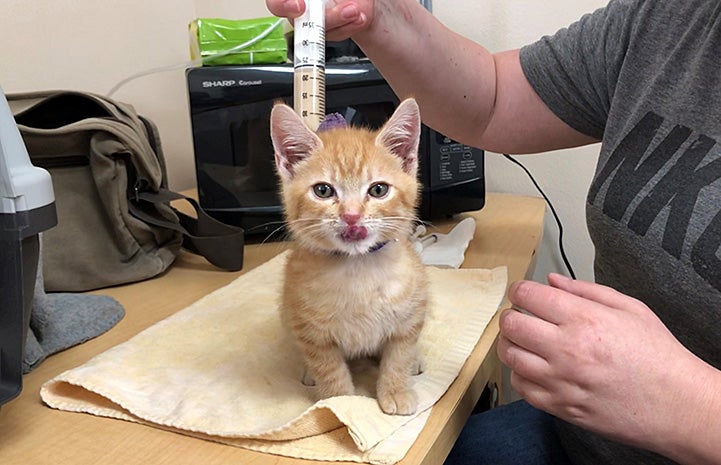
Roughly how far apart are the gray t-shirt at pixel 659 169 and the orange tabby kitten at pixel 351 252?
0.81 feet

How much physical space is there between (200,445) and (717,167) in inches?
23.2

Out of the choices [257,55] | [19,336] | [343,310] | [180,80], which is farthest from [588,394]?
[180,80]

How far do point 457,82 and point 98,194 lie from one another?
23.4 inches

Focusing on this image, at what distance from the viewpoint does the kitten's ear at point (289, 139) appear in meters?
0.64

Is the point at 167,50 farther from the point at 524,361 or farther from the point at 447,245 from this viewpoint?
the point at 524,361

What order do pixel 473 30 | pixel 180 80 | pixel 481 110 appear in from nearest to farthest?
pixel 481 110 < pixel 473 30 < pixel 180 80

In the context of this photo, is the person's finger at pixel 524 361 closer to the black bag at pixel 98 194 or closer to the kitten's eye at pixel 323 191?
the kitten's eye at pixel 323 191

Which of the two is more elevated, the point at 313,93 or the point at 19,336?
the point at 313,93

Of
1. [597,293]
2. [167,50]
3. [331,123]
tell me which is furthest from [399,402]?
[167,50]

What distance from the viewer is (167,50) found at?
5.04 feet

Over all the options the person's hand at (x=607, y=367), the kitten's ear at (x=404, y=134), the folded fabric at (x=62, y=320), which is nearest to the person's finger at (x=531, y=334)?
the person's hand at (x=607, y=367)

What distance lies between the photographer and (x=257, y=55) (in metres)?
1.17

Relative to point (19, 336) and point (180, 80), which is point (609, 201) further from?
point (180, 80)

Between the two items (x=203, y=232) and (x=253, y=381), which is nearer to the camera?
(x=253, y=381)
